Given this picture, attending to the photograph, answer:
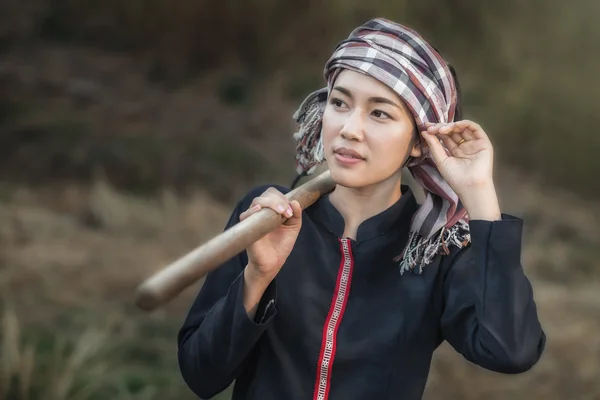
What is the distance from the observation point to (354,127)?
120 cm

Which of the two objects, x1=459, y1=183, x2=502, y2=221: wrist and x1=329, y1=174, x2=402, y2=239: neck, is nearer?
x1=459, y1=183, x2=502, y2=221: wrist

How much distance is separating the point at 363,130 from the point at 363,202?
16cm

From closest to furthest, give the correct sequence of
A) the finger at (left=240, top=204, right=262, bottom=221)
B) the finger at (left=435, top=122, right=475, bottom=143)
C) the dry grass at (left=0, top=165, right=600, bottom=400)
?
the finger at (left=240, top=204, right=262, bottom=221) → the finger at (left=435, top=122, right=475, bottom=143) → the dry grass at (left=0, top=165, right=600, bottom=400)

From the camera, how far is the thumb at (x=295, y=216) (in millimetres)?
1125

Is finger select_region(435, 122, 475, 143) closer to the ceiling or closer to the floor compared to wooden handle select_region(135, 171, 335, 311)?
closer to the ceiling

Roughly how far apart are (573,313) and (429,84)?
1.69 metres

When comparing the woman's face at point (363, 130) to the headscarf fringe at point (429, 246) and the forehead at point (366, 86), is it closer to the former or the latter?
the forehead at point (366, 86)

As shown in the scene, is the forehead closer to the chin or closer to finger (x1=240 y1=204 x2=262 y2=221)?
the chin

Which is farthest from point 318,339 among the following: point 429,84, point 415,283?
point 429,84

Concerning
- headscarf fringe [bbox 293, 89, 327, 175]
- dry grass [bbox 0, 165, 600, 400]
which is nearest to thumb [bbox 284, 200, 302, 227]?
headscarf fringe [bbox 293, 89, 327, 175]

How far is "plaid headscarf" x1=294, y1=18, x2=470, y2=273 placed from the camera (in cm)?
121

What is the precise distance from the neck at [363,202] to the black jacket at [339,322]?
0.06ft

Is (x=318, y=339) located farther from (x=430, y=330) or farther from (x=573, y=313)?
(x=573, y=313)

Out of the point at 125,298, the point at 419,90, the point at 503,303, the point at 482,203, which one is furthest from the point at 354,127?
the point at 125,298
